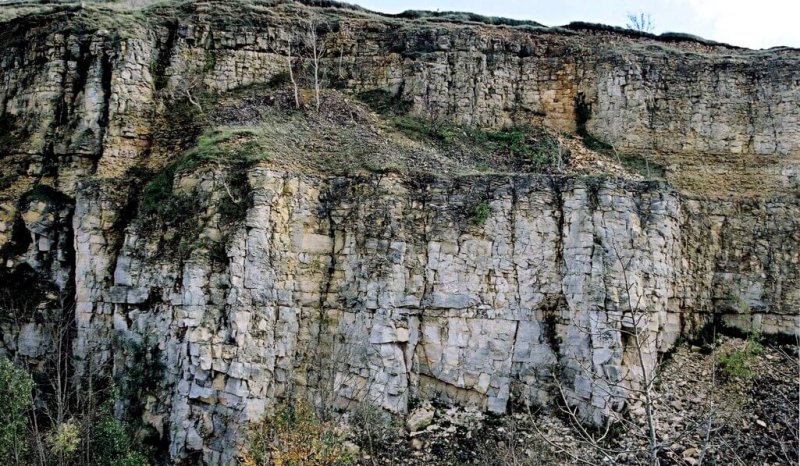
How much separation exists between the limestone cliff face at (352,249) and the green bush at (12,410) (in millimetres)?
1645

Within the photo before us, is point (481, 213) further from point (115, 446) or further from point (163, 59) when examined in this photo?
point (163, 59)

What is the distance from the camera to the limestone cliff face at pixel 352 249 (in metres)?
16.8

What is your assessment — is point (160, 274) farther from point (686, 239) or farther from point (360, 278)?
point (686, 239)

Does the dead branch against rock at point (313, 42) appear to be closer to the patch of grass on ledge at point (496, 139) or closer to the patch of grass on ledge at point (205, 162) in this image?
the patch of grass on ledge at point (496, 139)

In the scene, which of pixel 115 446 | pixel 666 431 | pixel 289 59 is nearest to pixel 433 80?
pixel 289 59

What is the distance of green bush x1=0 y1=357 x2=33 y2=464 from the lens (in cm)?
1594

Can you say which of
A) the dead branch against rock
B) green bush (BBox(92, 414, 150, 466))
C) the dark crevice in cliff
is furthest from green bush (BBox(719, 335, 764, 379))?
the dark crevice in cliff

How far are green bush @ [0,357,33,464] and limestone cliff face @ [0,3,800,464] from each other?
1.65 m

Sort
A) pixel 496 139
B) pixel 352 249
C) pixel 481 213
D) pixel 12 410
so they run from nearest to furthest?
pixel 12 410, pixel 352 249, pixel 481 213, pixel 496 139

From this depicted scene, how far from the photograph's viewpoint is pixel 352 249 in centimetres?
1812

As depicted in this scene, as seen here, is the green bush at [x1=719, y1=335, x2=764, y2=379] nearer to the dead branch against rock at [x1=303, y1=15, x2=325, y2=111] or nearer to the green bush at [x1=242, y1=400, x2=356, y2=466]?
the green bush at [x1=242, y1=400, x2=356, y2=466]

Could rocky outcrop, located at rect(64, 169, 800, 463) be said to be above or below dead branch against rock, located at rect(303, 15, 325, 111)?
below

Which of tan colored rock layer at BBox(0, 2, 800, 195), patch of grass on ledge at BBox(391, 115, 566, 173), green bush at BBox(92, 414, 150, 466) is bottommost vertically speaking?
green bush at BBox(92, 414, 150, 466)

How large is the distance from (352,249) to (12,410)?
846 centimetres
